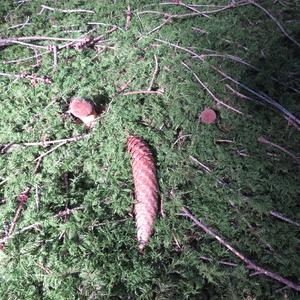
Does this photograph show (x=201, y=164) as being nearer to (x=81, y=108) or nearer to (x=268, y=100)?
(x=268, y=100)

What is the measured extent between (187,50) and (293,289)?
186cm

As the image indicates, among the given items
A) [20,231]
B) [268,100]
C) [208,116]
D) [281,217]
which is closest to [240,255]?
[281,217]

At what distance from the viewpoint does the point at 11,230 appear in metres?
1.89

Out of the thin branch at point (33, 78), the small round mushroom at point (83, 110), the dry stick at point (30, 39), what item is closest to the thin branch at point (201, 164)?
the small round mushroom at point (83, 110)

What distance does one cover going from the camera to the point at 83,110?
7.11ft

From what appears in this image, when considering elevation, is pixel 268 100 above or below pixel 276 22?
below

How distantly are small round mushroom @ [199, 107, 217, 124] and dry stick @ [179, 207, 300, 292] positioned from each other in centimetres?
66

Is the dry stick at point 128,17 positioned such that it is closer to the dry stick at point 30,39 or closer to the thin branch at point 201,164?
the dry stick at point 30,39

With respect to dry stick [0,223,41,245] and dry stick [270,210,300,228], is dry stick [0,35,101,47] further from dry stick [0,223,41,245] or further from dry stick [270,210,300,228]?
dry stick [270,210,300,228]

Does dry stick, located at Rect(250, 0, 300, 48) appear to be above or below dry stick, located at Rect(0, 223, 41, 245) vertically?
above

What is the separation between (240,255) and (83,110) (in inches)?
53.1

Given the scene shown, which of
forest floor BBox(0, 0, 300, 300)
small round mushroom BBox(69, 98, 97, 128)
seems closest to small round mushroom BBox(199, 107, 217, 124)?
forest floor BBox(0, 0, 300, 300)

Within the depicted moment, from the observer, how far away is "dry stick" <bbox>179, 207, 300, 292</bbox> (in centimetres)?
162

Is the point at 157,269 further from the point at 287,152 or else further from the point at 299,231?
the point at 287,152
